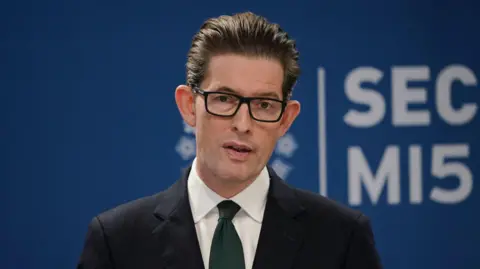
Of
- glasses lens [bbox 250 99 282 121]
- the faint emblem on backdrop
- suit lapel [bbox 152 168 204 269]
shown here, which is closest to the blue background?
the faint emblem on backdrop

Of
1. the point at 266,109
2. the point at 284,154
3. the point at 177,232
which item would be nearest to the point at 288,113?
the point at 266,109

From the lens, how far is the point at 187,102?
1.42 meters

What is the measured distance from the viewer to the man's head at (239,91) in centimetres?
133

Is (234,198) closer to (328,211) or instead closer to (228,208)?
(228,208)

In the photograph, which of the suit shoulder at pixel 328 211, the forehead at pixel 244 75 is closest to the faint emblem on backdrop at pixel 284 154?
the suit shoulder at pixel 328 211

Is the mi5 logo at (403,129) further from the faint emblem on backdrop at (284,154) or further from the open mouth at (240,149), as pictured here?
the open mouth at (240,149)

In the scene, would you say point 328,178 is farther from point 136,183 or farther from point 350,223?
point 350,223

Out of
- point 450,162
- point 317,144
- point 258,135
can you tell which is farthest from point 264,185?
point 450,162

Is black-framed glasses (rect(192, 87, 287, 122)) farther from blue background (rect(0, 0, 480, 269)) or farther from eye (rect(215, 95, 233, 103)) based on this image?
blue background (rect(0, 0, 480, 269))

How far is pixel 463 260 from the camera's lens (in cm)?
258

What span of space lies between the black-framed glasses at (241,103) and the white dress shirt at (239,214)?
150mm

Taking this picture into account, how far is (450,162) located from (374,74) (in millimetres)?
370

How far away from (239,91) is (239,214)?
0.23 metres

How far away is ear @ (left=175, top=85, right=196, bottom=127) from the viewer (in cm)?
142
